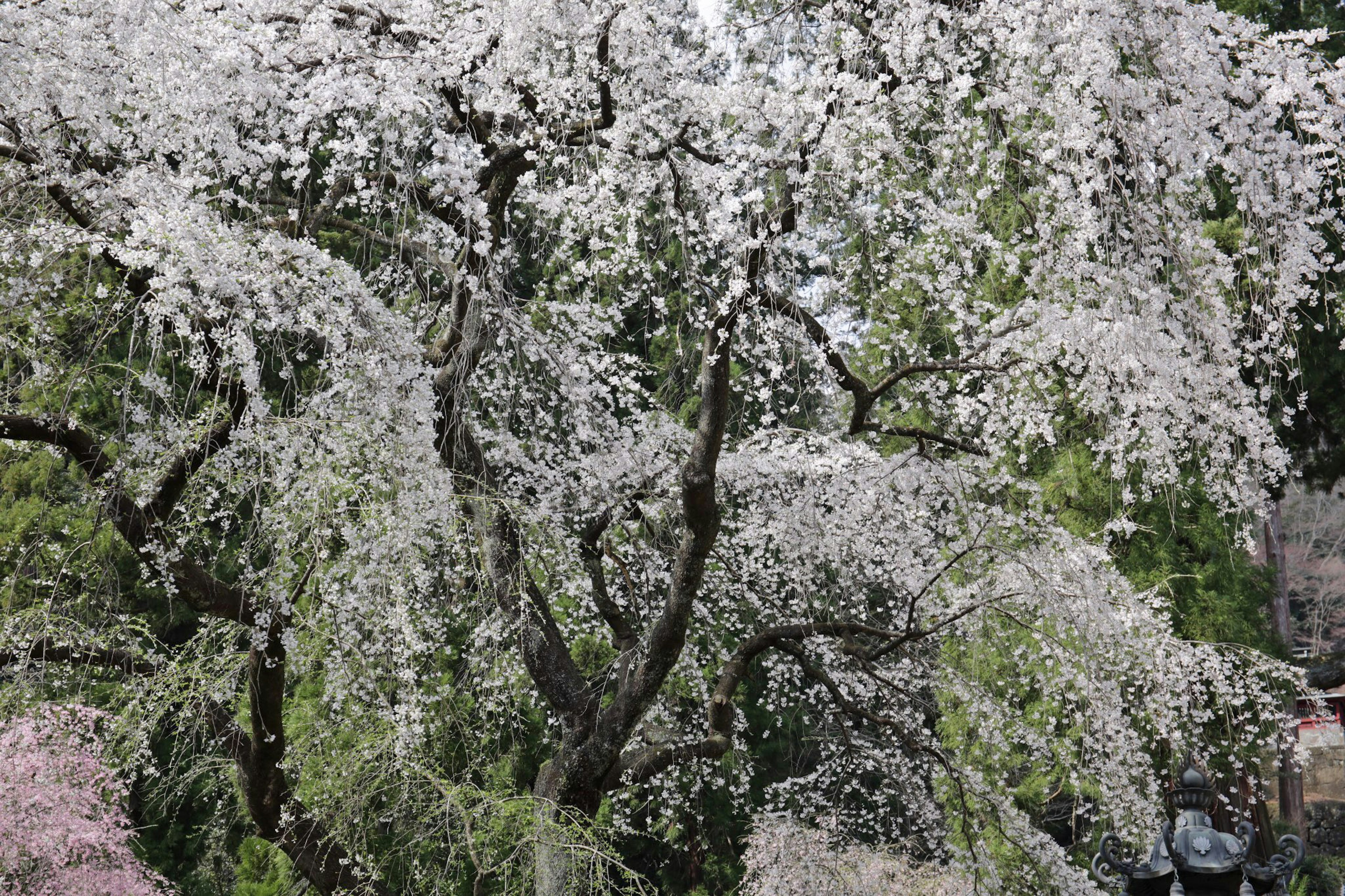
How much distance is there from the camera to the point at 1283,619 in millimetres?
10398

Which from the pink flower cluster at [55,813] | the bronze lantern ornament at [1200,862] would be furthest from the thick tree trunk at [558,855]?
the pink flower cluster at [55,813]

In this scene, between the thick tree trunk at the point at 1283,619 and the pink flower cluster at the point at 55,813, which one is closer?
the pink flower cluster at the point at 55,813

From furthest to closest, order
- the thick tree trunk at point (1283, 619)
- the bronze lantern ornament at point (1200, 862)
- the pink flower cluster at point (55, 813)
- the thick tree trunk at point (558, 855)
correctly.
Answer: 1. the thick tree trunk at point (1283, 619)
2. the pink flower cluster at point (55, 813)
3. the thick tree trunk at point (558, 855)
4. the bronze lantern ornament at point (1200, 862)

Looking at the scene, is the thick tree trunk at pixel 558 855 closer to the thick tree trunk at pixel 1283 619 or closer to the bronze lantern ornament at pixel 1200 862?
the bronze lantern ornament at pixel 1200 862

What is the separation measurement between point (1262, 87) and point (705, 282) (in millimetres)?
1853

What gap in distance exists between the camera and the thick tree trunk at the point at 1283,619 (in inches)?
372

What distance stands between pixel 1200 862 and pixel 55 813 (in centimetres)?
583

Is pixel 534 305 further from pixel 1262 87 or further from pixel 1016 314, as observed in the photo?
pixel 1262 87

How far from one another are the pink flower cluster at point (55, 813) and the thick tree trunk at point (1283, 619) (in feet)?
26.2

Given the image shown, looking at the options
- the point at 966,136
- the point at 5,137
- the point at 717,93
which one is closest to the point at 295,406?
the point at 5,137

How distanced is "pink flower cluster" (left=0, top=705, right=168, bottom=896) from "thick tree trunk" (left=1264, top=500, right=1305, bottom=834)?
7991 millimetres

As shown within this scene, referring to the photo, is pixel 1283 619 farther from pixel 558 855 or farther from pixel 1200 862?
pixel 1200 862

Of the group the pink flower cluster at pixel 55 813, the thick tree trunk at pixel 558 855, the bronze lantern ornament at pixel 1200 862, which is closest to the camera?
the bronze lantern ornament at pixel 1200 862

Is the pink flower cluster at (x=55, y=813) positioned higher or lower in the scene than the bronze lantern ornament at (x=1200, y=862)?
lower
